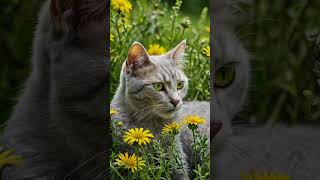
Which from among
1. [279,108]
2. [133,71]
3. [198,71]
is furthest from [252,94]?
[133,71]

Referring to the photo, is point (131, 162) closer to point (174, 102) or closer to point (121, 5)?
point (174, 102)

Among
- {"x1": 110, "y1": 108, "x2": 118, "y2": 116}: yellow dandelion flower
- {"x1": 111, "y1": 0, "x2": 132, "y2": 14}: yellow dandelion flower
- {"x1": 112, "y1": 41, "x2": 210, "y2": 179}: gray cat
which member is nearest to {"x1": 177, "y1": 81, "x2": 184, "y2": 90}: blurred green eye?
{"x1": 112, "y1": 41, "x2": 210, "y2": 179}: gray cat

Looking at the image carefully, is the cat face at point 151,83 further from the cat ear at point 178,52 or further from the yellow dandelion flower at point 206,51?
the yellow dandelion flower at point 206,51

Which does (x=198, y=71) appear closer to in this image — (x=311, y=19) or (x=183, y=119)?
(x=183, y=119)

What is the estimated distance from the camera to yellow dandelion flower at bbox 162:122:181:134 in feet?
6.56

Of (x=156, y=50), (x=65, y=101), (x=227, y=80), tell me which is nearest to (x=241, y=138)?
(x=227, y=80)

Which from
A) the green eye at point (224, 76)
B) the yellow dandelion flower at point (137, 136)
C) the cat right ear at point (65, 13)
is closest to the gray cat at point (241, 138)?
the green eye at point (224, 76)

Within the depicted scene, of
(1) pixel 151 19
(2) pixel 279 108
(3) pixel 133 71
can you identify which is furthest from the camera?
(1) pixel 151 19

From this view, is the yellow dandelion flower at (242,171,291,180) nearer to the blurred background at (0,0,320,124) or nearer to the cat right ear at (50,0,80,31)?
the blurred background at (0,0,320,124)

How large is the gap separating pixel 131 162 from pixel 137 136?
3.8 inches

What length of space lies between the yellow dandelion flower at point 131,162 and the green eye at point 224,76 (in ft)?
1.32

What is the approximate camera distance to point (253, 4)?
204 centimetres

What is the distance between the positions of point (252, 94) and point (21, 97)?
2.90ft

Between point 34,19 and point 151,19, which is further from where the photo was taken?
point 151,19
